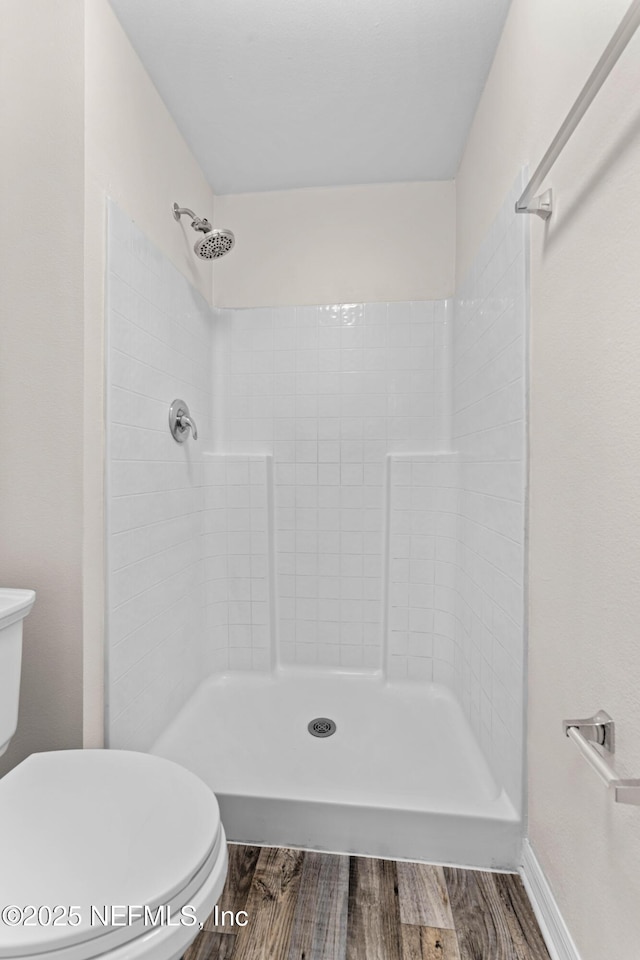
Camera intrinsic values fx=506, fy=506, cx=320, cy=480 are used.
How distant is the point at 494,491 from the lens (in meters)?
1.53

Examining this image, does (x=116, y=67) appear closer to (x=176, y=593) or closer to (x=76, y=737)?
(x=176, y=593)

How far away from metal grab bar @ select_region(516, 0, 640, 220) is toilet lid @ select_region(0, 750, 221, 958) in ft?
4.50

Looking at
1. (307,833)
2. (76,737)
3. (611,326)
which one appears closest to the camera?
(611,326)

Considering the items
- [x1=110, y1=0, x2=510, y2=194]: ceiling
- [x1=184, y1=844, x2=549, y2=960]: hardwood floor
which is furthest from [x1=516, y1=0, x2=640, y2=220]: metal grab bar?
[x1=184, y1=844, x2=549, y2=960]: hardwood floor

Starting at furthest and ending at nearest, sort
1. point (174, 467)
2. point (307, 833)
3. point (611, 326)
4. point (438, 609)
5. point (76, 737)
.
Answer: point (438, 609) → point (174, 467) → point (307, 833) → point (76, 737) → point (611, 326)

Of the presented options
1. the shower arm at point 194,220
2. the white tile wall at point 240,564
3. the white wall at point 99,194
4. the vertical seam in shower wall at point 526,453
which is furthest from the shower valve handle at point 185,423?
the vertical seam in shower wall at point 526,453

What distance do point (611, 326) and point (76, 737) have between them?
58.0 inches

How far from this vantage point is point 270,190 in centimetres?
222

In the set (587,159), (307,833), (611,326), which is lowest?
(307,833)

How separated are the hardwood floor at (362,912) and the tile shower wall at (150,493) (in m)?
0.51

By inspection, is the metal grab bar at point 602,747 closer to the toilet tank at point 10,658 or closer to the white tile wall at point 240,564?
the toilet tank at point 10,658

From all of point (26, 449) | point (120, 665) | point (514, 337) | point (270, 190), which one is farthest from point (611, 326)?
point (270, 190)

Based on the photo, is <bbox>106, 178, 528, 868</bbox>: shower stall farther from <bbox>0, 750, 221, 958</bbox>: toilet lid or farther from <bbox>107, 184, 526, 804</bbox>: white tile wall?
<bbox>0, 750, 221, 958</bbox>: toilet lid

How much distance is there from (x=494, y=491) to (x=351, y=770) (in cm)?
96
